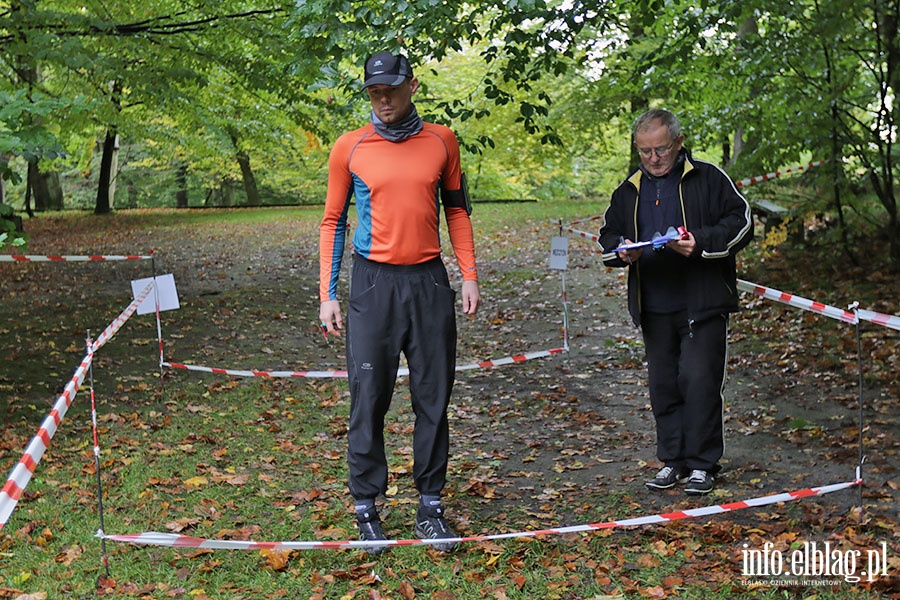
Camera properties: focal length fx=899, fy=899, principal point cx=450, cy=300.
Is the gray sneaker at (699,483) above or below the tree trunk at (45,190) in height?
below

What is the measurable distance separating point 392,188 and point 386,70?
533mm

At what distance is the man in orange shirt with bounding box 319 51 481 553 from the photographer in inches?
165

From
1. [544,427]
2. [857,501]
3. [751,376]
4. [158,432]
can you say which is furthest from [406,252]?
[751,376]

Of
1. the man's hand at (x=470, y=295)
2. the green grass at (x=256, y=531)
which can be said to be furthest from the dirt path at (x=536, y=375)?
the man's hand at (x=470, y=295)

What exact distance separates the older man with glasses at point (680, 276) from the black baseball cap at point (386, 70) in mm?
1463

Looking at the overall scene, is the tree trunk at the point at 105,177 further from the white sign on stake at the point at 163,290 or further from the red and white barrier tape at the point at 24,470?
the red and white barrier tape at the point at 24,470

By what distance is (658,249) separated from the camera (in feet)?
15.9

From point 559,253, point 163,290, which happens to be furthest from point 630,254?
point 163,290

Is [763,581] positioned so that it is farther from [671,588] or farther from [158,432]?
[158,432]

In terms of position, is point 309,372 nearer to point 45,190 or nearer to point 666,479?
point 666,479

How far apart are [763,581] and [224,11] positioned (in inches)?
361

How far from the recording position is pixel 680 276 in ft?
16.5

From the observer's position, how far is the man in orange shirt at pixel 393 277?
418 centimetres

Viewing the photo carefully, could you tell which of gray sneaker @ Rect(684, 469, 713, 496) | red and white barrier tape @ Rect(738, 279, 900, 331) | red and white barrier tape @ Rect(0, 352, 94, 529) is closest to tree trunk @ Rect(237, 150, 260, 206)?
red and white barrier tape @ Rect(738, 279, 900, 331)
